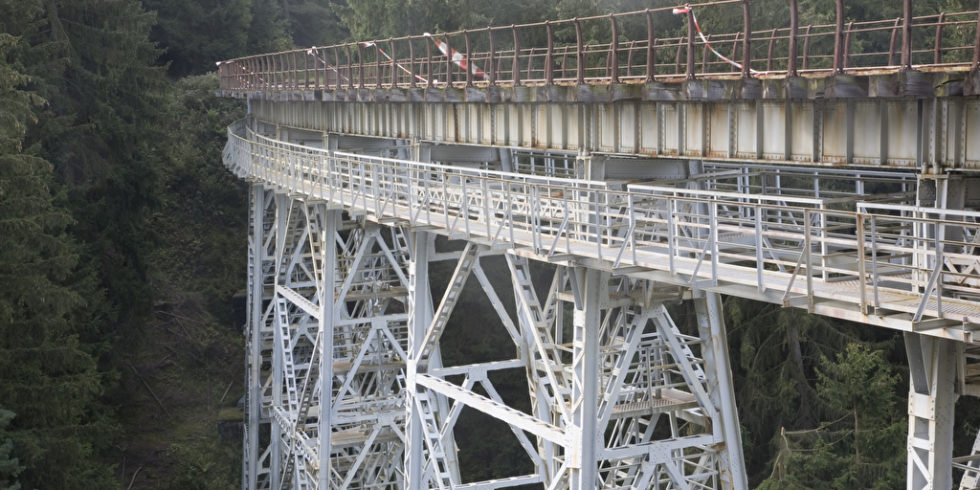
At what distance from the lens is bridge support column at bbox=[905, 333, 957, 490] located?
9.18 metres

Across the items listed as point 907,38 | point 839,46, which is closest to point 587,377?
point 839,46

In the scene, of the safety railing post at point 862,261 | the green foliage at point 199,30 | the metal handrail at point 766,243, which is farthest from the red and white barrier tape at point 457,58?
the green foliage at point 199,30

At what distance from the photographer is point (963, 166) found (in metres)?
10.5

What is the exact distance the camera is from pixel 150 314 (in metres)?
33.1

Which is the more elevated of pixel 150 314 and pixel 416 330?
pixel 416 330

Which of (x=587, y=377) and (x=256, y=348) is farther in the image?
(x=256, y=348)

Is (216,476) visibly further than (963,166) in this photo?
Yes

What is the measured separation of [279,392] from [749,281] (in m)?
18.9

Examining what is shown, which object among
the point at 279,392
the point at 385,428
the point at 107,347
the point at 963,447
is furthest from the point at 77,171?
the point at 963,447

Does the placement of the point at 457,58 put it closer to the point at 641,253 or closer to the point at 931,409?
the point at 641,253

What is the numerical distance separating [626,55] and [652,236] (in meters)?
22.6

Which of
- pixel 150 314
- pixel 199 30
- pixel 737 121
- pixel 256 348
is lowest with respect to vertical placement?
pixel 256 348

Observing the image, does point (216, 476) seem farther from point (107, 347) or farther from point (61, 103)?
point (61, 103)

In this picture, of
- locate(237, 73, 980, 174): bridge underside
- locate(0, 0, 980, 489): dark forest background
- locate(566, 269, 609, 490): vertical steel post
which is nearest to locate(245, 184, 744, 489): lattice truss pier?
locate(566, 269, 609, 490): vertical steel post
